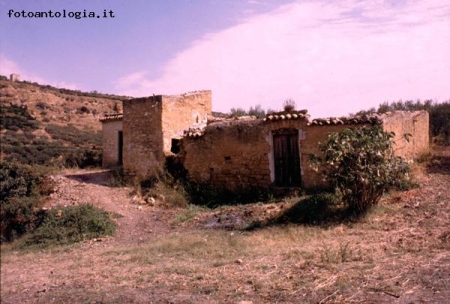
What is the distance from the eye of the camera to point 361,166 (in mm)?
8867

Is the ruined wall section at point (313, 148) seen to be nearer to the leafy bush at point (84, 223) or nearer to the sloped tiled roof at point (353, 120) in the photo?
the sloped tiled roof at point (353, 120)

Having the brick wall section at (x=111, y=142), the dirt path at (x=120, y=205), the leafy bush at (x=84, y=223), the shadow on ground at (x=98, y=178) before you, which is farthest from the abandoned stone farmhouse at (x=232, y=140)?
the leafy bush at (x=84, y=223)

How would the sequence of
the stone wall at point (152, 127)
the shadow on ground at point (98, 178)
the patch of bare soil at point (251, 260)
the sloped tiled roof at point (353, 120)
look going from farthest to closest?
the shadow on ground at point (98, 178), the stone wall at point (152, 127), the sloped tiled roof at point (353, 120), the patch of bare soil at point (251, 260)

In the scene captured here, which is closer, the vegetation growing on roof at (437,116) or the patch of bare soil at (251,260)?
the patch of bare soil at (251,260)

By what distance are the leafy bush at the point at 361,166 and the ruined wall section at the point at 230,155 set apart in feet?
9.67

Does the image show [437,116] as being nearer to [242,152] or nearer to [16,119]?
[242,152]

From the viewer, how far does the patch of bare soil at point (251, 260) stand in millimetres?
4406

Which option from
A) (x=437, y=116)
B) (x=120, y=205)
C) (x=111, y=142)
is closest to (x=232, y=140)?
(x=120, y=205)

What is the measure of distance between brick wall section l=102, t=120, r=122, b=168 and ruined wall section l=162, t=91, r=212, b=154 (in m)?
4.05

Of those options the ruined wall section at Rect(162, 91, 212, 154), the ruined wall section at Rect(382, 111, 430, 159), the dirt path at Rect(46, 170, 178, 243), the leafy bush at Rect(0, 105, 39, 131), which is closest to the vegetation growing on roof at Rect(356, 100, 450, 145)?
the ruined wall section at Rect(382, 111, 430, 159)

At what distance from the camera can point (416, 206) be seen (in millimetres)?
9000

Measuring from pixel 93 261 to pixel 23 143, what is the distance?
52.4ft

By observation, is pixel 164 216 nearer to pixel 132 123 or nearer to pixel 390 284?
pixel 132 123

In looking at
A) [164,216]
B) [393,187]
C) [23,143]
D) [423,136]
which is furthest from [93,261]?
[23,143]
